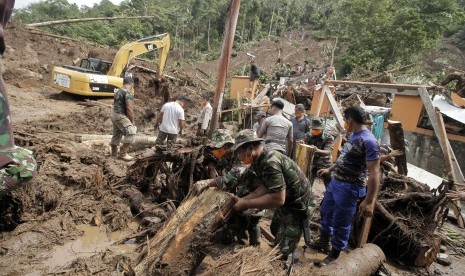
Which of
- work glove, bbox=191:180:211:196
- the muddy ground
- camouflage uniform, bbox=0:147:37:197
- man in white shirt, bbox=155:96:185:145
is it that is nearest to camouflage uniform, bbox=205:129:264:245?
work glove, bbox=191:180:211:196

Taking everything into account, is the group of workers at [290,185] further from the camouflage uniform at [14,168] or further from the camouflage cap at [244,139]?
the camouflage uniform at [14,168]

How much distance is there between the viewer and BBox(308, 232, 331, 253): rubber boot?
423 cm

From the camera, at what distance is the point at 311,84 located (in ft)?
40.7

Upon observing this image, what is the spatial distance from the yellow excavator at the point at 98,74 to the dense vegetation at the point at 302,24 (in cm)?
1447

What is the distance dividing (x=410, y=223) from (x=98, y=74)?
1112 cm

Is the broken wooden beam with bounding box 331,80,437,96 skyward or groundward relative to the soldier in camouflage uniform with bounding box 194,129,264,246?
skyward

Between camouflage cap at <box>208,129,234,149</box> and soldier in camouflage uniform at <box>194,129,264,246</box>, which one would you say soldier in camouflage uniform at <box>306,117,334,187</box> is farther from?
camouflage cap at <box>208,129,234,149</box>

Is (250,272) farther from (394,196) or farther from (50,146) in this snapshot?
(50,146)

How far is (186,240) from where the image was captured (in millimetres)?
2590

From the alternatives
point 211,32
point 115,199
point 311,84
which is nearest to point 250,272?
point 115,199

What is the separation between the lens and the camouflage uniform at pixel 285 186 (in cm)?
285

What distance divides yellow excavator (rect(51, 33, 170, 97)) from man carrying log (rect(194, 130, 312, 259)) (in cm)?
929

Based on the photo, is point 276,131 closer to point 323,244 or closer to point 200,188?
point 323,244

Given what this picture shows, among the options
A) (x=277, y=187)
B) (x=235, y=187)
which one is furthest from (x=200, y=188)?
(x=277, y=187)
